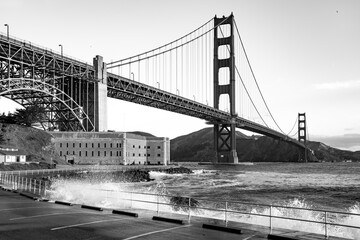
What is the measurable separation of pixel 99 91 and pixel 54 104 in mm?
11880

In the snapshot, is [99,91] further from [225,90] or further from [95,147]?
[225,90]

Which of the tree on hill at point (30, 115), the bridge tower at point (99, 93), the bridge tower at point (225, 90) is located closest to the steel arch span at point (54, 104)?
the tree on hill at point (30, 115)

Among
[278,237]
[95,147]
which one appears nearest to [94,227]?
[278,237]

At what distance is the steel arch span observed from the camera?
86.7 metres

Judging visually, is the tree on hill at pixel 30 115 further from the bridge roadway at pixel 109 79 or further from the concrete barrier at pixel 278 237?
the concrete barrier at pixel 278 237

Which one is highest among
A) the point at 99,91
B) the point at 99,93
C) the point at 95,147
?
the point at 99,91

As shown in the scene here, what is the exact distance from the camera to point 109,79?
102 metres

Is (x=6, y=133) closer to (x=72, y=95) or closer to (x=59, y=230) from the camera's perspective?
(x=72, y=95)

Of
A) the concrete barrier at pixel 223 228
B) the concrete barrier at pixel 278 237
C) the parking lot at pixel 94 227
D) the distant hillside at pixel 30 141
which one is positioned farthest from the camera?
the distant hillside at pixel 30 141

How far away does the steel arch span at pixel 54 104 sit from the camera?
86.7 m

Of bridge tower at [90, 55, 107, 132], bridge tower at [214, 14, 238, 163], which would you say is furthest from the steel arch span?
bridge tower at [214, 14, 238, 163]

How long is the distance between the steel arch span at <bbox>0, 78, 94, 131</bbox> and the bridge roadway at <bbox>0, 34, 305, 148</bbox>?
2.32m

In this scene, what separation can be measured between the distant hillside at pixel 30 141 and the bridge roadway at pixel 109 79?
1156 centimetres

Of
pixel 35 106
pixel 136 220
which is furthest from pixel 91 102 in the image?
pixel 136 220
